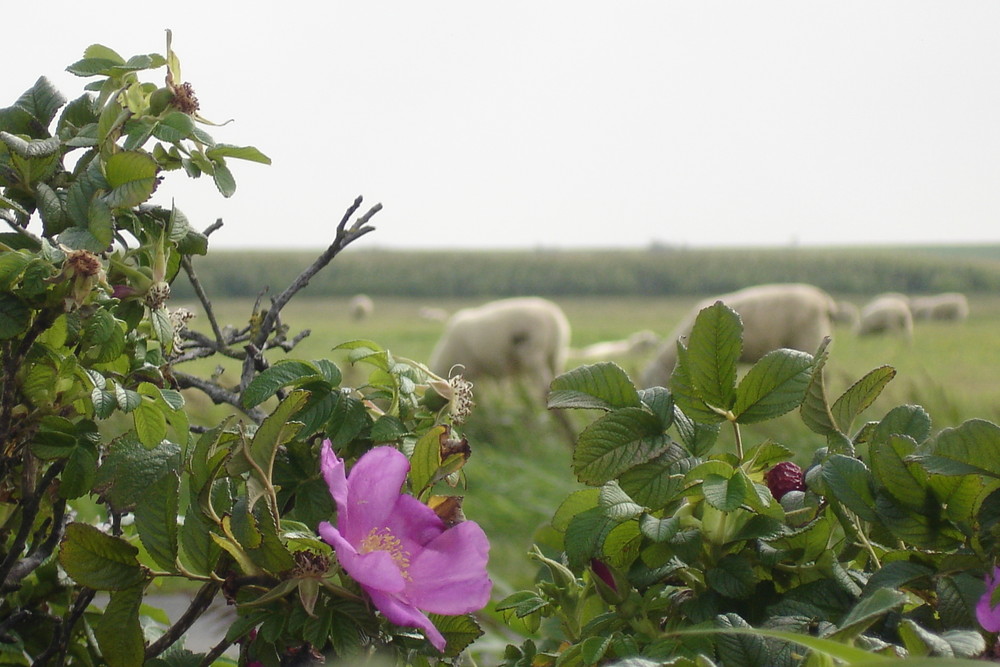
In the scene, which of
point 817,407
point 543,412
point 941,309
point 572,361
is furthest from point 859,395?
point 941,309

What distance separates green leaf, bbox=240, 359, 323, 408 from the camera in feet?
0.95

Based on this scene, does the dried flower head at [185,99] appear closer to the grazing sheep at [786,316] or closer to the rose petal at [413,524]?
the rose petal at [413,524]

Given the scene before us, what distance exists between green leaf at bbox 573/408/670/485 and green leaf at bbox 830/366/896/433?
2.4 inches

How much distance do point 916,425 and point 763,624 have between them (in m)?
0.08

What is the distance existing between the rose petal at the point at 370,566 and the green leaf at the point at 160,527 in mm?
57

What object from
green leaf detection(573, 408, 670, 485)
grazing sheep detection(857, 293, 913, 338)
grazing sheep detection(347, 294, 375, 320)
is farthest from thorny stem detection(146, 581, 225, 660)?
grazing sheep detection(347, 294, 375, 320)

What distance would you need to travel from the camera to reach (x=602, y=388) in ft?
0.90

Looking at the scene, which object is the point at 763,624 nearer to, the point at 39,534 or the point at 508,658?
the point at 508,658

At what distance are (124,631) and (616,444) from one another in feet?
0.52

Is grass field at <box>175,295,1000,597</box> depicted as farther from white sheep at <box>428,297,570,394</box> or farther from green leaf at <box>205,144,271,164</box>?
white sheep at <box>428,297,570,394</box>

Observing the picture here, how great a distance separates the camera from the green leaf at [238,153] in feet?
1.06

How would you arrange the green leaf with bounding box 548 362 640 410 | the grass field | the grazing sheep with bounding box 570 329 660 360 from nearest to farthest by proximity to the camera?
the green leaf with bounding box 548 362 640 410, the grass field, the grazing sheep with bounding box 570 329 660 360

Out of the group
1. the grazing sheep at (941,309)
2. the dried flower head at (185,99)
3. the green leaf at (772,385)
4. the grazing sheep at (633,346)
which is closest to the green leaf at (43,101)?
the dried flower head at (185,99)

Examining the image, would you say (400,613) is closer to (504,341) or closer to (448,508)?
(448,508)
